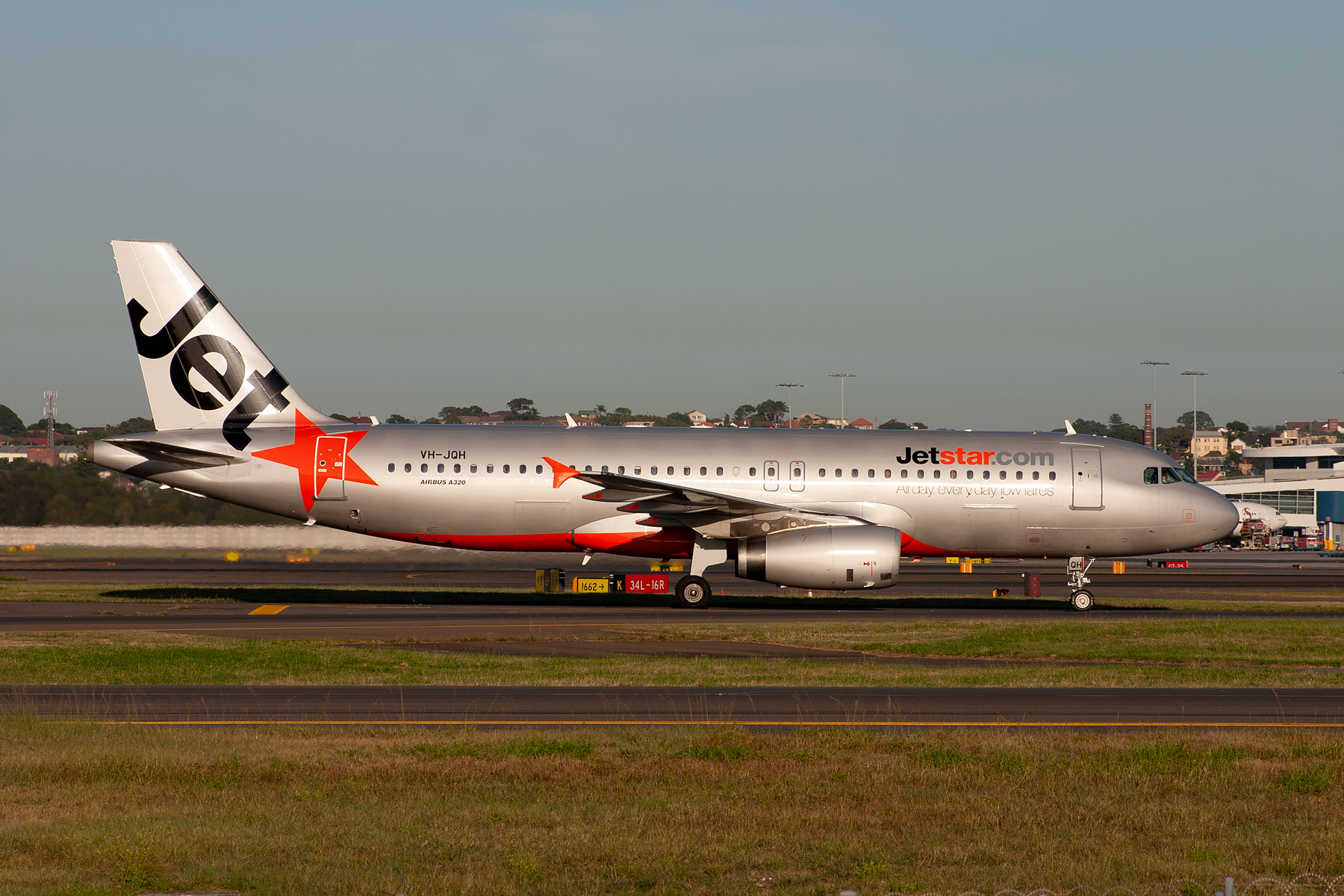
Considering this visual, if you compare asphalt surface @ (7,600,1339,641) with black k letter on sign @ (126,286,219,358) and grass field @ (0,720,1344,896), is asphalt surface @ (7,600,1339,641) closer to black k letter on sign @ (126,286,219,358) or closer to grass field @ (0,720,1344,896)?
black k letter on sign @ (126,286,219,358)

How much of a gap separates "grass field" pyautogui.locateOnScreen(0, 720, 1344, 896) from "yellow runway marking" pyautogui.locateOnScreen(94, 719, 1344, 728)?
2.34 ft

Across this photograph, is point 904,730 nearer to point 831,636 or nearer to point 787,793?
point 787,793

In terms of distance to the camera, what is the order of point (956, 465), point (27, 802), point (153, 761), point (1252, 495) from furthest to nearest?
point (1252, 495) → point (956, 465) → point (153, 761) → point (27, 802)

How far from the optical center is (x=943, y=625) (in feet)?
94.3

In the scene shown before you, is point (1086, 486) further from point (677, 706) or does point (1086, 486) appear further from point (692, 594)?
point (677, 706)

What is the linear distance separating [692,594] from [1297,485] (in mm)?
101319

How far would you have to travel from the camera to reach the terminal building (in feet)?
363

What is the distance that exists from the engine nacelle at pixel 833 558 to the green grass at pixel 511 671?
8.82 meters

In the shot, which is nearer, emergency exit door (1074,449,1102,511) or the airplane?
the airplane

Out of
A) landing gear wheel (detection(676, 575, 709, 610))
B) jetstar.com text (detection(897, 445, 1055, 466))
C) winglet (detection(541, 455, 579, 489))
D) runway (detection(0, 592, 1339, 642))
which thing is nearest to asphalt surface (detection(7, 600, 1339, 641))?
runway (detection(0, 592, 1339, 642))

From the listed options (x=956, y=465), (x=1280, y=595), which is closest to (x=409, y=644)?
(x=956, y=465)

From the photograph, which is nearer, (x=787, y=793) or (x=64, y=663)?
(x=787, y=793)

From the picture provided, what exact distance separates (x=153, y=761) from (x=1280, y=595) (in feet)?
130

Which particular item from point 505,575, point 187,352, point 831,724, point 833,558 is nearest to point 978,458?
point 833,558
